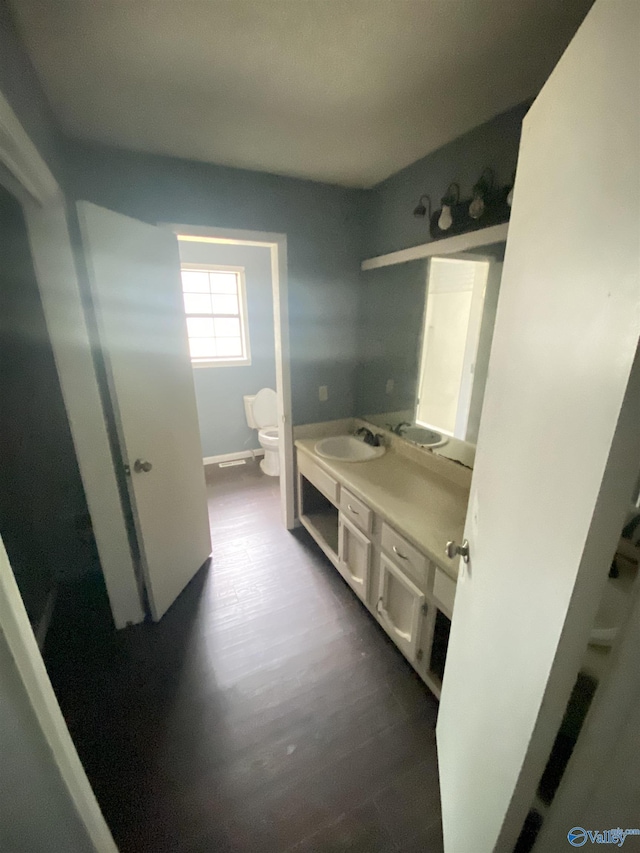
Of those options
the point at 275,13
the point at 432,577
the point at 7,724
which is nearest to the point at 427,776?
the point at 432,577

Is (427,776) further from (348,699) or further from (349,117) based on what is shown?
(349,117)

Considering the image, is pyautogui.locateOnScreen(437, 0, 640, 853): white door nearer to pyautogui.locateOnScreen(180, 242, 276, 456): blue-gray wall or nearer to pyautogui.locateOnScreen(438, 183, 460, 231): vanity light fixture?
pyautogui.locateOnScreen(438, 183, 460, 231): vanity light fixture

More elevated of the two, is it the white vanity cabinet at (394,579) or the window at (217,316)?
the window at (217,316)

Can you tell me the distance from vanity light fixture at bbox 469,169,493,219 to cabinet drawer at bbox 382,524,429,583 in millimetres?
1432

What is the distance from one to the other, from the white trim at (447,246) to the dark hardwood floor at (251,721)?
1.97 m

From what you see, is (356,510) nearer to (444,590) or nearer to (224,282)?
(444,590)

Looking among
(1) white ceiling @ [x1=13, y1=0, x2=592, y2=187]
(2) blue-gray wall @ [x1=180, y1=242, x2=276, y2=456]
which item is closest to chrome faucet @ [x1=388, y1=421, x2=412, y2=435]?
(1) white ceiling @ [x1=13, y1=0, x2=592, y2=187]

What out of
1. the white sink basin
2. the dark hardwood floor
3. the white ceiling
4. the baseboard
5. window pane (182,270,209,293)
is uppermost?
the white ceiling

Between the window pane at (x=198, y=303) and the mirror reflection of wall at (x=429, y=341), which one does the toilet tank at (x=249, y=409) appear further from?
the mirror reflection of wall at (x=429, y=341)

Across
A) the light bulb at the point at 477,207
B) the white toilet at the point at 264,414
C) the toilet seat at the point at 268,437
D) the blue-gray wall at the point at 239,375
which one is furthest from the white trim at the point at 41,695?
the blue-gray wall at the point at 239,375

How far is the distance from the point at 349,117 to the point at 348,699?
2499 mm

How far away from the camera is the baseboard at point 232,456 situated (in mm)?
3887

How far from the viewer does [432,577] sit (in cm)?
135

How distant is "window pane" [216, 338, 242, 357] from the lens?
3877 mm
